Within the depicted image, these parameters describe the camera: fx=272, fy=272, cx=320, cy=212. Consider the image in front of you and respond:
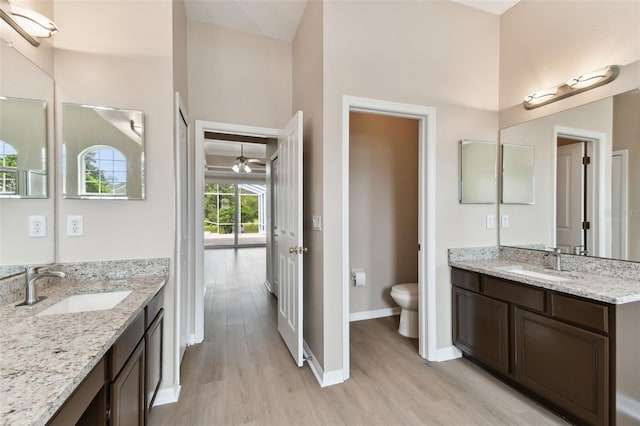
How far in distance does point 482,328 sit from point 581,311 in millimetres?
724

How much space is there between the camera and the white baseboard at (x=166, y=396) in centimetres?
180

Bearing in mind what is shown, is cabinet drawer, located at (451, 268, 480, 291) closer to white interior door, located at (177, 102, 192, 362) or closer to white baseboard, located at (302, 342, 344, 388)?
white baseboard, located at (302, 342, 344, 388)

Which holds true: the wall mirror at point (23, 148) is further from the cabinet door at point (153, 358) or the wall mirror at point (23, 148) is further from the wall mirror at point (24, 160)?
the cabinet door at point (153, 358)

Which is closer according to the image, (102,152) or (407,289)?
(102,152)

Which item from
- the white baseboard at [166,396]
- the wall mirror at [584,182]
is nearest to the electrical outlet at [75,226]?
the white baseboard at [166,396]

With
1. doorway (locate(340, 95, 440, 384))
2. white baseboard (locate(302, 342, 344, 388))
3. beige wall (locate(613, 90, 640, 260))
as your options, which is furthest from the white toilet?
beige wall (locate(613, 90, 640, 260))

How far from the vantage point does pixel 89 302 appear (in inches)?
55.9

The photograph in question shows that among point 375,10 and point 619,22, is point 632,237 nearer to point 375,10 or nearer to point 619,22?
point 619,22

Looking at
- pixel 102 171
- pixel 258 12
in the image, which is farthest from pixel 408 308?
pixel 258 12

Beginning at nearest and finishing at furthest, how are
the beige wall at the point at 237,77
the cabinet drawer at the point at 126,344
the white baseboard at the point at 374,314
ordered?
the cabinet drawer at the point at 126,344 < the beige wall at the point at 237,77 < the white baseboard at the point at 374,314

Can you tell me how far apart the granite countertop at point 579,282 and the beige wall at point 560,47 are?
4.07ft

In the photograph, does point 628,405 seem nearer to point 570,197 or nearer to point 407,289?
point 570,197

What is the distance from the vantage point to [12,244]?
1.36 metres

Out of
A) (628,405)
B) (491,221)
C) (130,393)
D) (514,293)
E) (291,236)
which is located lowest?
(628,405)
